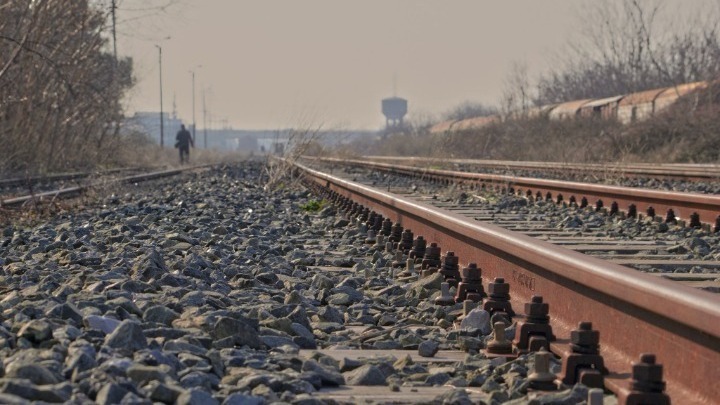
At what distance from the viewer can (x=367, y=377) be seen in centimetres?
426

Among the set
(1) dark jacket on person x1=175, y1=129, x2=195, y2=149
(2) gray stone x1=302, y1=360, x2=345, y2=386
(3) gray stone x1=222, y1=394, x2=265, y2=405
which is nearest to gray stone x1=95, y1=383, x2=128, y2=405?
(3) gray stone x1=222, y1=394, x2=265, y2=405

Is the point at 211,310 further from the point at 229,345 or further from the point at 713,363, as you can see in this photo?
the point at 713,363

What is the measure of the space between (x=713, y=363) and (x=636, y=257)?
366 cm

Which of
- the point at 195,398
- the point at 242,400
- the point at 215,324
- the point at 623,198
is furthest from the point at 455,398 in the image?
the point at 623,198

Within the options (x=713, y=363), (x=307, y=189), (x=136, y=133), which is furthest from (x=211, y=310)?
(x=136, y=133)

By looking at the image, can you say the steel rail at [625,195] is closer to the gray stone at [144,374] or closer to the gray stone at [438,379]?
the gray stone at [438,379]

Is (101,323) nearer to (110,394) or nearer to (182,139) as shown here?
(110,394)

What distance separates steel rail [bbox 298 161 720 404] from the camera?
361cm

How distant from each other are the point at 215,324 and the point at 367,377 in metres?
0.88

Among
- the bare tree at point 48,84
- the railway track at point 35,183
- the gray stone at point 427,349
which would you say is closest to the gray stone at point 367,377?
the gray stone at point 427,349

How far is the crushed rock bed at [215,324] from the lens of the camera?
3775 mm

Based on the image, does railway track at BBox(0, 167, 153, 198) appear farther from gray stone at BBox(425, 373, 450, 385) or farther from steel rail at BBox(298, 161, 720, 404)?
gray stone at BBox(425, 373, 450, 385)

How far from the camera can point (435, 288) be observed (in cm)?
650

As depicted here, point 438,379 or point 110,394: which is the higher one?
point 110,394
